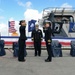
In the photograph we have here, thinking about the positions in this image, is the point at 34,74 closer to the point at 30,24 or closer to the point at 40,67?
the point at 40,67

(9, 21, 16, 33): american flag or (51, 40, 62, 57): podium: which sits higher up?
(9, 21, 16, 33): american flag

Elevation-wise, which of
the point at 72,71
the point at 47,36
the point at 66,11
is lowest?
the point at 72,71

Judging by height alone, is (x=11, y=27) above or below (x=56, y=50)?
above

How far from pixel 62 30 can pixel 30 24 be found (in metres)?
5.01

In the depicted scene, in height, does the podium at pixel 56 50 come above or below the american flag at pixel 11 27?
below

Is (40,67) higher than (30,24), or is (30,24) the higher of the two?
(30,24)

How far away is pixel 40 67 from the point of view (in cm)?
1045

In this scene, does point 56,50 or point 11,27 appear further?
point 11,27

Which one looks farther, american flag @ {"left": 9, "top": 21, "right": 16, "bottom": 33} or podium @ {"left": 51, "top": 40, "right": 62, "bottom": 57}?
american flag @ {"left": 9, "top": 21, "right": 16, "bottom": 33}

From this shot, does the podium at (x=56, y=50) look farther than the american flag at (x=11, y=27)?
No

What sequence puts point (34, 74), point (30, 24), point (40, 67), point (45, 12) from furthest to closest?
point (45, 12) < point (30, 24) < point (40, 67) < point (34, 74)

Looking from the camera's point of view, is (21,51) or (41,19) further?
(41,19)

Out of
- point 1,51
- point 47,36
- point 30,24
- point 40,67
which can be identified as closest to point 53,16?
point 30,24

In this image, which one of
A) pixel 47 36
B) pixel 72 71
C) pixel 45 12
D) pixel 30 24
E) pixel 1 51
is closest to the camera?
pixel 72 71
